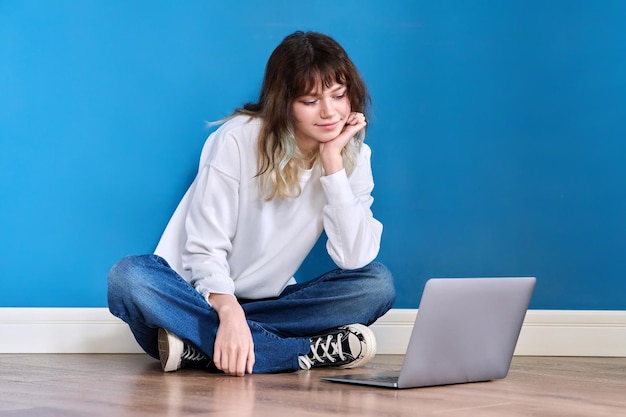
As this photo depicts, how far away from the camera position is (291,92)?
190 centimetres

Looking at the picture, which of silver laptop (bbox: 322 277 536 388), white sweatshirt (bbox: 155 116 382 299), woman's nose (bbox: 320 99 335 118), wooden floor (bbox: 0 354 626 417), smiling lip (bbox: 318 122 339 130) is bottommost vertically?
wooden floor (bbox: 0 354 626 417)

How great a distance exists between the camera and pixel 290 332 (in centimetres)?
199

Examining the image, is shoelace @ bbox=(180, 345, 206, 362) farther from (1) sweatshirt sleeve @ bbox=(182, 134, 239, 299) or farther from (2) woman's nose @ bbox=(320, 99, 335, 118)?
(2) woman's nose @ bbox=(320, 99, 335, 118)

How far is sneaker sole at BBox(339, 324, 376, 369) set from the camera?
6.27 ft

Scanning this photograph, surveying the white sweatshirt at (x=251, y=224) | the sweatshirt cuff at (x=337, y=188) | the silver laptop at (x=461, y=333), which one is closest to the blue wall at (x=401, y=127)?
the white sweatshirt at (x=251, y=224)

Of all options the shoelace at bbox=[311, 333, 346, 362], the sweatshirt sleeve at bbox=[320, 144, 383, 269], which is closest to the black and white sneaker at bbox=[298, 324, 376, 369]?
the shoelace at bbox=[311, 333, 346, 362]

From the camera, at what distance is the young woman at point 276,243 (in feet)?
5.96

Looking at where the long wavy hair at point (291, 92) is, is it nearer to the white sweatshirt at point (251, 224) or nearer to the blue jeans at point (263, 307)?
the white sweatshirt at point (251, 224)

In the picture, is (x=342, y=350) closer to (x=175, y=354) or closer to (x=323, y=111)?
(x=175, y=354)

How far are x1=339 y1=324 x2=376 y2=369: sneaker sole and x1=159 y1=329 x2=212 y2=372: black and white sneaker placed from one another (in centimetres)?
31

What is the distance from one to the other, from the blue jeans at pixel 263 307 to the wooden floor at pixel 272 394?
73mm

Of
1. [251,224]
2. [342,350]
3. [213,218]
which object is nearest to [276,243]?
[251,224]

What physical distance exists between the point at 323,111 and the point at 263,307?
1.48 ft

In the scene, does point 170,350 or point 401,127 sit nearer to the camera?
point 170,350
